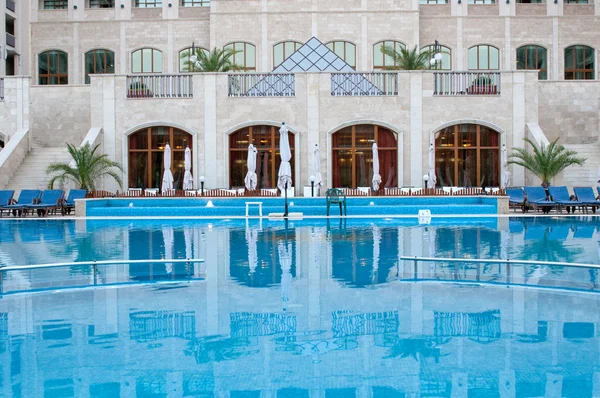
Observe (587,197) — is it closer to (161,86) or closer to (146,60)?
(161,86)

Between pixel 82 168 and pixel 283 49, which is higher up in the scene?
pixel 283 49

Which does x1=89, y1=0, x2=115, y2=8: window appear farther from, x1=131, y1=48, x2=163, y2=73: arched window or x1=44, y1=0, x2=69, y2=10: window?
x1=131, y1=48, x2=163, y2=73: arched window

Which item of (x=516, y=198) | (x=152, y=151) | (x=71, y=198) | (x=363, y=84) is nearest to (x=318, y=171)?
(x=363, y=84)

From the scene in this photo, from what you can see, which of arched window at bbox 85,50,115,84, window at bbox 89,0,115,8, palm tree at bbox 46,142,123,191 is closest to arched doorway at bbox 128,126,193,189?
palm tree at bbox 46,142,123,191

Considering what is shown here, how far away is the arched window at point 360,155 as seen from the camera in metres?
28.0

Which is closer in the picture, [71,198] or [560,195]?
[560,195]

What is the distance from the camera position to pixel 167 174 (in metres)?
25.6

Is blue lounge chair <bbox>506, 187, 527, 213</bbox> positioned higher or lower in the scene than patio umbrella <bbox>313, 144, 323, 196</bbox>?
lower

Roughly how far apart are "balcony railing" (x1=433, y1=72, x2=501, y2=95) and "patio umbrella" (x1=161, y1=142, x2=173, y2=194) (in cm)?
1051

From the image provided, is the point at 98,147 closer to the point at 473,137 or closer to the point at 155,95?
the point at 155,95

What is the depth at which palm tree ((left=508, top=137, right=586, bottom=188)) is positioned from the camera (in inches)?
969

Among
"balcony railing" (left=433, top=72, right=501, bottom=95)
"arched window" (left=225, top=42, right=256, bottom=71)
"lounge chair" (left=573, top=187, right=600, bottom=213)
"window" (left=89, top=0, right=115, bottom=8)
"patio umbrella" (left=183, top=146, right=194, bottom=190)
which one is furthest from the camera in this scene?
"window" (left=89, top=0, right=115, bottom=8)

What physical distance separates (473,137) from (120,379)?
24.6 m

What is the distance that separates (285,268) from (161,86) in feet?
63.7
